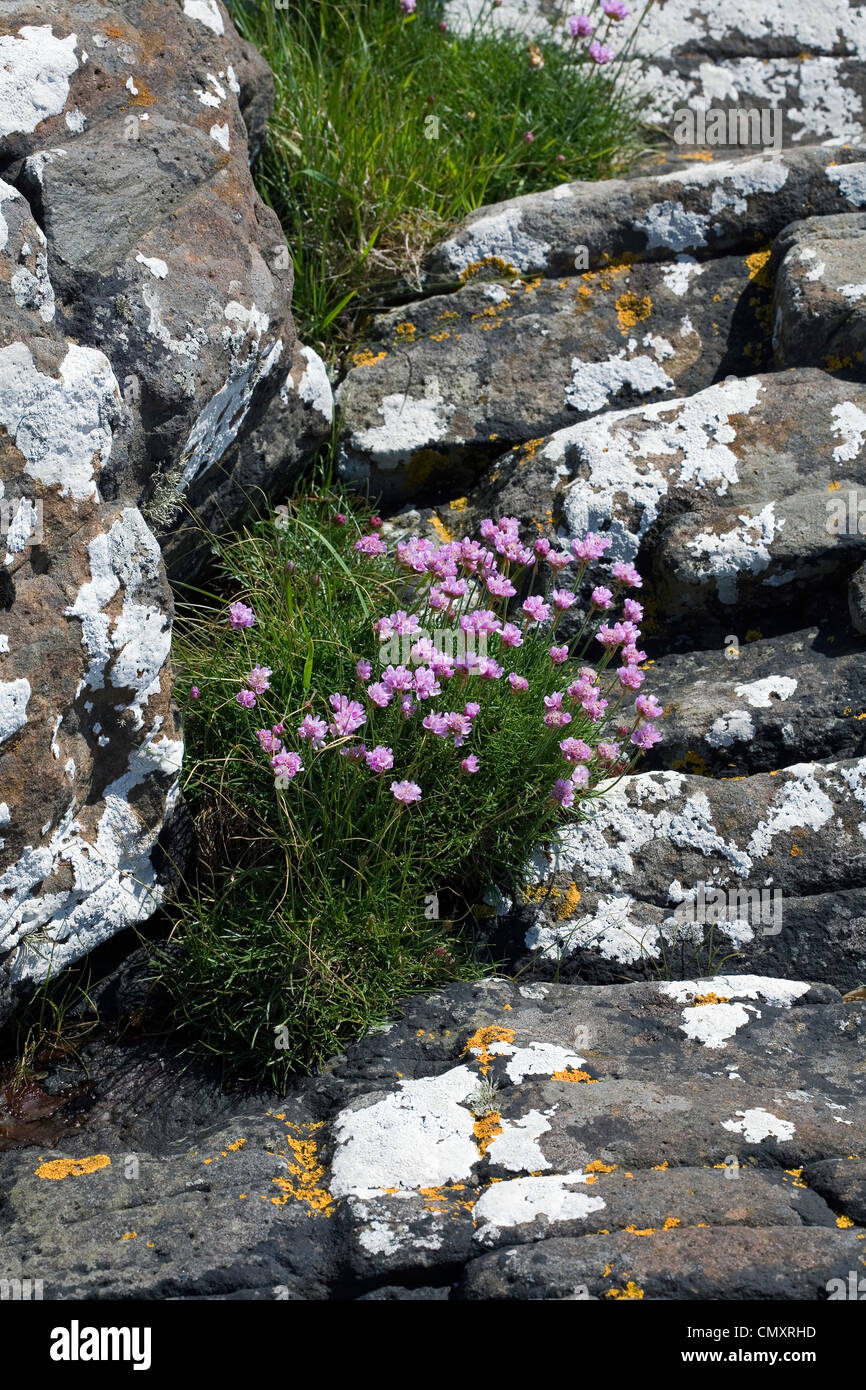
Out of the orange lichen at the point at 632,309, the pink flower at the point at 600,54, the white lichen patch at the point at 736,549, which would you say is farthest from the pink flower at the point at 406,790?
the pink flower at the point at 600,54

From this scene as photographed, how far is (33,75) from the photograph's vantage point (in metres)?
3.24

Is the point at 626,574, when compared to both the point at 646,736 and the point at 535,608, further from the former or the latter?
the point at 646,736

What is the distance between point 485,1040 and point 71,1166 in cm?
111

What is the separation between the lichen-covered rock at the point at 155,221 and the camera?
3.24 m

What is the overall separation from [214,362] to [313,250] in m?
1.88

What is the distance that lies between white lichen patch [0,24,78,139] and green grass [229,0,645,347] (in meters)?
1.66

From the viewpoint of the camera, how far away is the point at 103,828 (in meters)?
3.24

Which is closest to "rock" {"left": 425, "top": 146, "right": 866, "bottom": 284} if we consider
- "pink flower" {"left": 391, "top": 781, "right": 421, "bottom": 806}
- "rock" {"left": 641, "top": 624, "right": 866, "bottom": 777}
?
"rock" {"left": 641, "top": 624, "right": 866, "bottom": 777}

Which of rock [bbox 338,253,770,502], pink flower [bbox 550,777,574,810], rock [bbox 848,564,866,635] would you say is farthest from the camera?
rock [bbox 338,253,770,502]

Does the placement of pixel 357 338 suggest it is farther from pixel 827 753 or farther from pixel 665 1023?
pixel 665 1023

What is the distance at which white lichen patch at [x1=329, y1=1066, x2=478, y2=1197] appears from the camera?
258 cm

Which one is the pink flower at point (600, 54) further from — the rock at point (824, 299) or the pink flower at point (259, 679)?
the pink flower at point (259, 679)

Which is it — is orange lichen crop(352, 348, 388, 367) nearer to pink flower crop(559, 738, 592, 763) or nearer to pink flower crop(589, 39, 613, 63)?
pink flower crop(589, 39, 613, 63)
